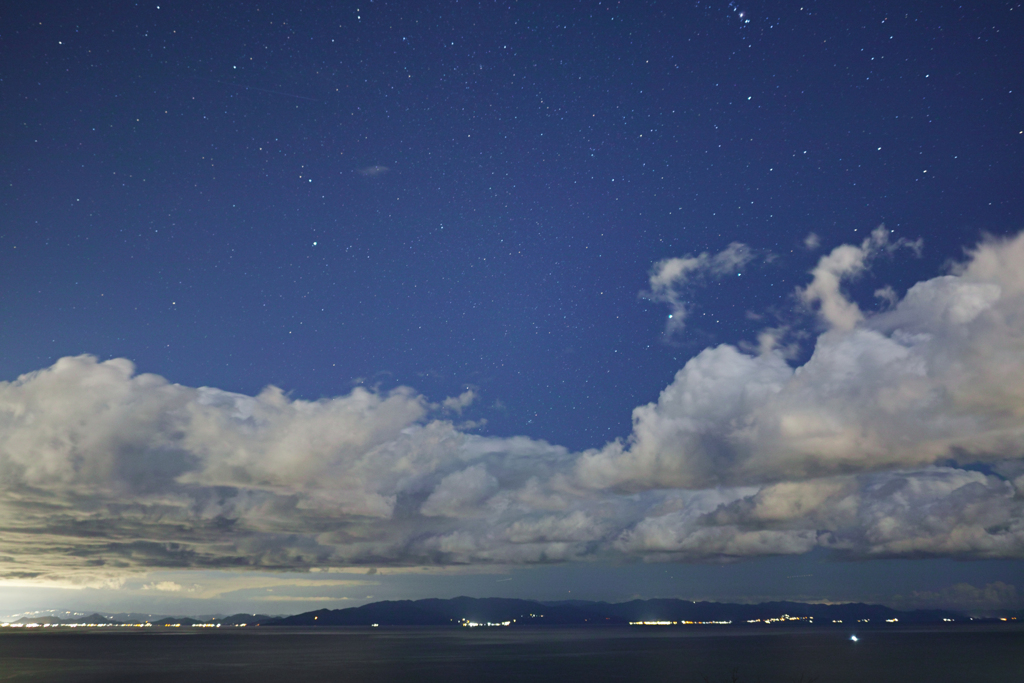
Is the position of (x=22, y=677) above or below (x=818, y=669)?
above

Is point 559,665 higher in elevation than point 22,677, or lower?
lower

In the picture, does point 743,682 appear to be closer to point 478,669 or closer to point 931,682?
point 931,682

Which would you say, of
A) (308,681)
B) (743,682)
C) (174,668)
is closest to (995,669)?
(743,682)

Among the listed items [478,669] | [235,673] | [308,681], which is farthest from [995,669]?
[235,673]

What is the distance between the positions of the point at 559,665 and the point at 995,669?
111 metres

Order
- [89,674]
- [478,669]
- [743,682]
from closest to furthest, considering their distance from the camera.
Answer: [743,682]
[89,674]
[478,669]

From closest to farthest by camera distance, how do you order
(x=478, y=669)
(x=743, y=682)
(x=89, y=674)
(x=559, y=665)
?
1. (x=743, y=682)
2. (x=89, y=674)
3. (x=478, y=669)
4. (x=559, y=665)

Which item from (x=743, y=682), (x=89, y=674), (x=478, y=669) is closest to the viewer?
(x=743, y=682)

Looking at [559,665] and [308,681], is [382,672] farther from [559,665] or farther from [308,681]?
[559,665]

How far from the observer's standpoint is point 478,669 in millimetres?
173875

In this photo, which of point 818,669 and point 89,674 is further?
point 818,669

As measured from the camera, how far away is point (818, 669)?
177m

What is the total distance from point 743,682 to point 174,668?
137 m

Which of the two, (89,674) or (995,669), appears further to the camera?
(995,669)
